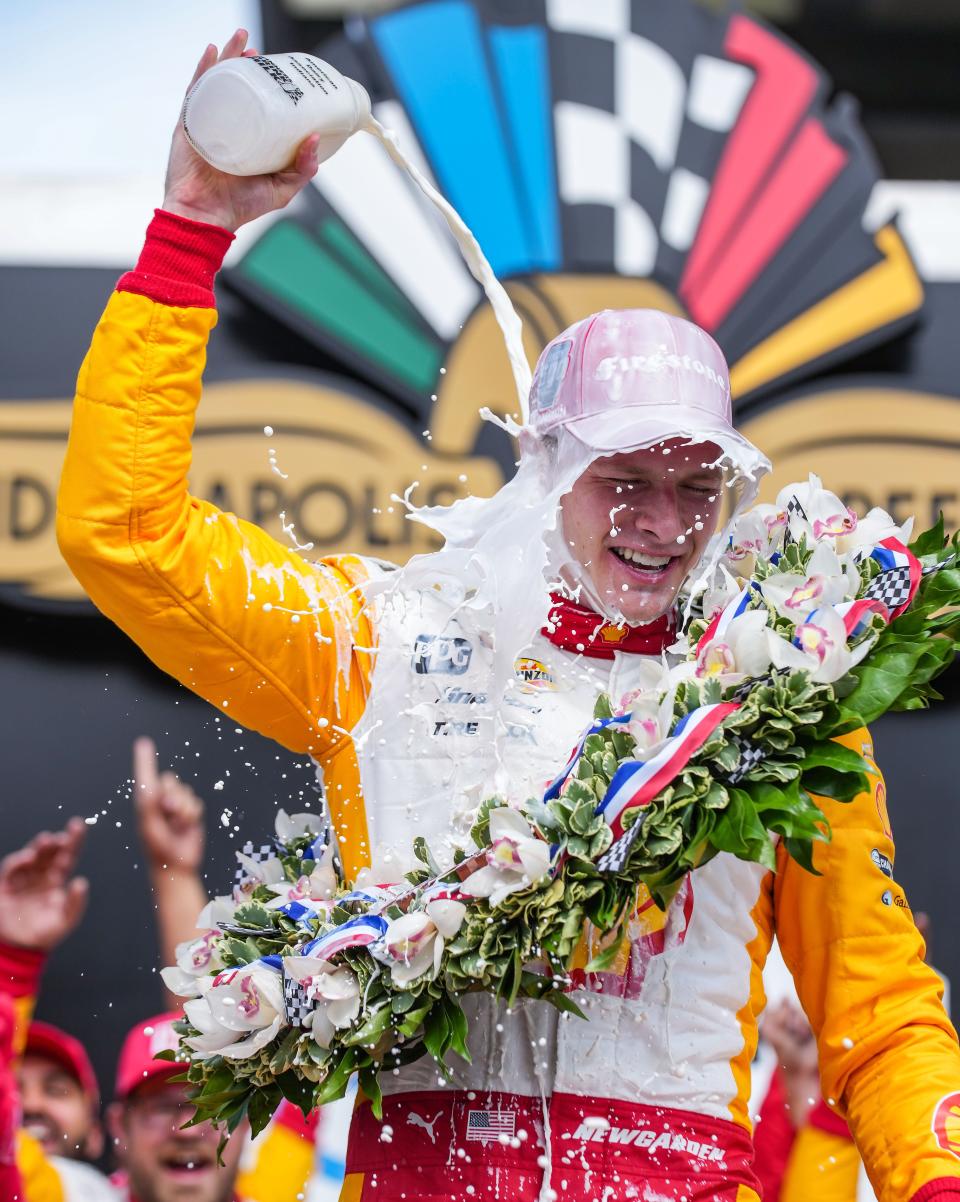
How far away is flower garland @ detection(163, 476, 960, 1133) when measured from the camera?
6.11 ft

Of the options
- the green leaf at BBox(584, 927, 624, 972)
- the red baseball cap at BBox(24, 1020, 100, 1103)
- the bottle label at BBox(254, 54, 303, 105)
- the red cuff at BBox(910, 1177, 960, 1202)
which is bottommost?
the red baseball cap at BBox(24, 1020, 100, 1103)

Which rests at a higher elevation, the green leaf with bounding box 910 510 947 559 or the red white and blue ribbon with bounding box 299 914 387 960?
the green leaf with bounding box 910 510 947 559

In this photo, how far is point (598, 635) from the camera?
2293 mm

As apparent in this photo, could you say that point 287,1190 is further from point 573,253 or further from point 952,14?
point 952,14

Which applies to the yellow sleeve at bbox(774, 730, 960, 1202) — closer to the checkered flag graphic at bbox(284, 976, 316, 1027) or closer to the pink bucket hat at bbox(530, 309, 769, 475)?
the pink bucket hat at bbox(530, 309, 769, 475)

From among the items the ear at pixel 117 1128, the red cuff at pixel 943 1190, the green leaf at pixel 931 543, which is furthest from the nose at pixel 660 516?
the ear at pixel 117 1128

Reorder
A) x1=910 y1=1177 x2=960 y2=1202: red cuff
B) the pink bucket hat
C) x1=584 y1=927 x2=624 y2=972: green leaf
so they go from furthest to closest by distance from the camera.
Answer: the pink bucket hat → x1=910 y1=1177 x2=960 y2=1202: red cuff → x1=584 y1=927 x2=624 y2=972: green leaf

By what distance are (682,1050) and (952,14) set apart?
501cm

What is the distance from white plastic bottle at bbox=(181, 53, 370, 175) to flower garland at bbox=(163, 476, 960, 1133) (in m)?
0.83

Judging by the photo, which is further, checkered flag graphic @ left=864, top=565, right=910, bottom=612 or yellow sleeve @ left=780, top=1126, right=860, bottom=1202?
yellow sleeve @ left=780, top=1126, right=860, bottom=1202

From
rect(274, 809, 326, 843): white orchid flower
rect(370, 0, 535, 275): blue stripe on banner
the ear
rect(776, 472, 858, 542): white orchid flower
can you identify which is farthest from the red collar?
rect(370, 0, 535, 275): blue stripe on banner

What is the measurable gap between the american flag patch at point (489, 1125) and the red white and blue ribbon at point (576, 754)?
1.32 feet

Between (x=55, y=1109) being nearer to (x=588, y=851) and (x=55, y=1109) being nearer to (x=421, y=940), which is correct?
(x=421, y=940)

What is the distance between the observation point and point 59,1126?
4.37 m
